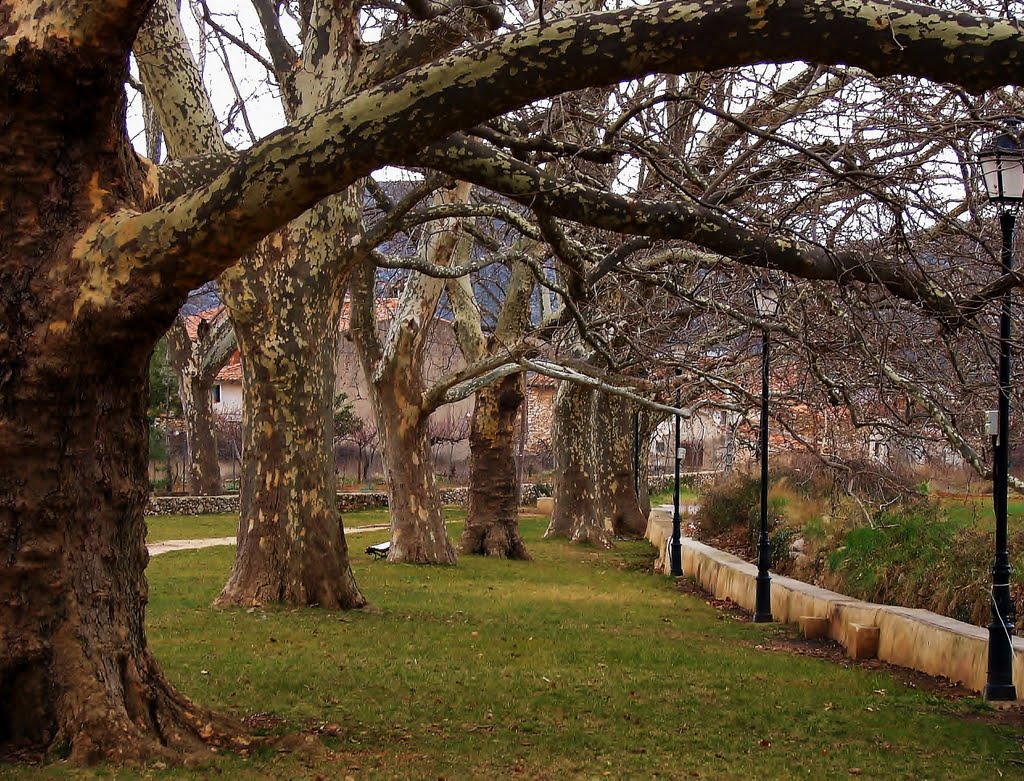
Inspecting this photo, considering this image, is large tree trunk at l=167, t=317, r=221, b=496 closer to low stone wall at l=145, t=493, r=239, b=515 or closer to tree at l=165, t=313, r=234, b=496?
tree at l=165, t=313, r=234, b=496

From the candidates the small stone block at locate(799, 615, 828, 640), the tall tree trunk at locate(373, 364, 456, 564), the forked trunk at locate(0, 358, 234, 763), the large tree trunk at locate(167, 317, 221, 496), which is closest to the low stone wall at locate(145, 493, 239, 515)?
the large tree trunk at locate(167, 317, 221, 496)

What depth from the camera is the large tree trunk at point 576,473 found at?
28266mm

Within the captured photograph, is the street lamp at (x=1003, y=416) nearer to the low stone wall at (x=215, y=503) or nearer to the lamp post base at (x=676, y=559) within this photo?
the lamp post base at (x=676, y=559)

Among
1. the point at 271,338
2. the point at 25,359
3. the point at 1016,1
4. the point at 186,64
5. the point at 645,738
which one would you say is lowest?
the point at 645,738

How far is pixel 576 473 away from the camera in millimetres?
Result: 28578

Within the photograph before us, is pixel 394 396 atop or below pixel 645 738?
atop

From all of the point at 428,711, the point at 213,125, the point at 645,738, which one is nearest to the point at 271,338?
the point at 213,125

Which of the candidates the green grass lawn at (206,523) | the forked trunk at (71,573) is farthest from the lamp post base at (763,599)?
the green grass lawn at (206,523)

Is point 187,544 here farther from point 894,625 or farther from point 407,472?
point 894,625

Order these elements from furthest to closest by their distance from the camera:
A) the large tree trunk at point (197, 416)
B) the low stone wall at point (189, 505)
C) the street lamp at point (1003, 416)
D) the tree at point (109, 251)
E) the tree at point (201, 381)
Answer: the large tree trunk at point (197, 416) < the tree at point (201, 381) < the low stone wall at point (189, 505) < the street lamp at point (1003, 416) < the tree at point (109, 251)

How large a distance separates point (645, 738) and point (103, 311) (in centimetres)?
434

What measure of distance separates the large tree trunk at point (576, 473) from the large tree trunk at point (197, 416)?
11.2m

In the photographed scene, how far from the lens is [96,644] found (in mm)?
6598

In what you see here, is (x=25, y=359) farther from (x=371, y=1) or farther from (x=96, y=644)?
(x=371, y=1)
